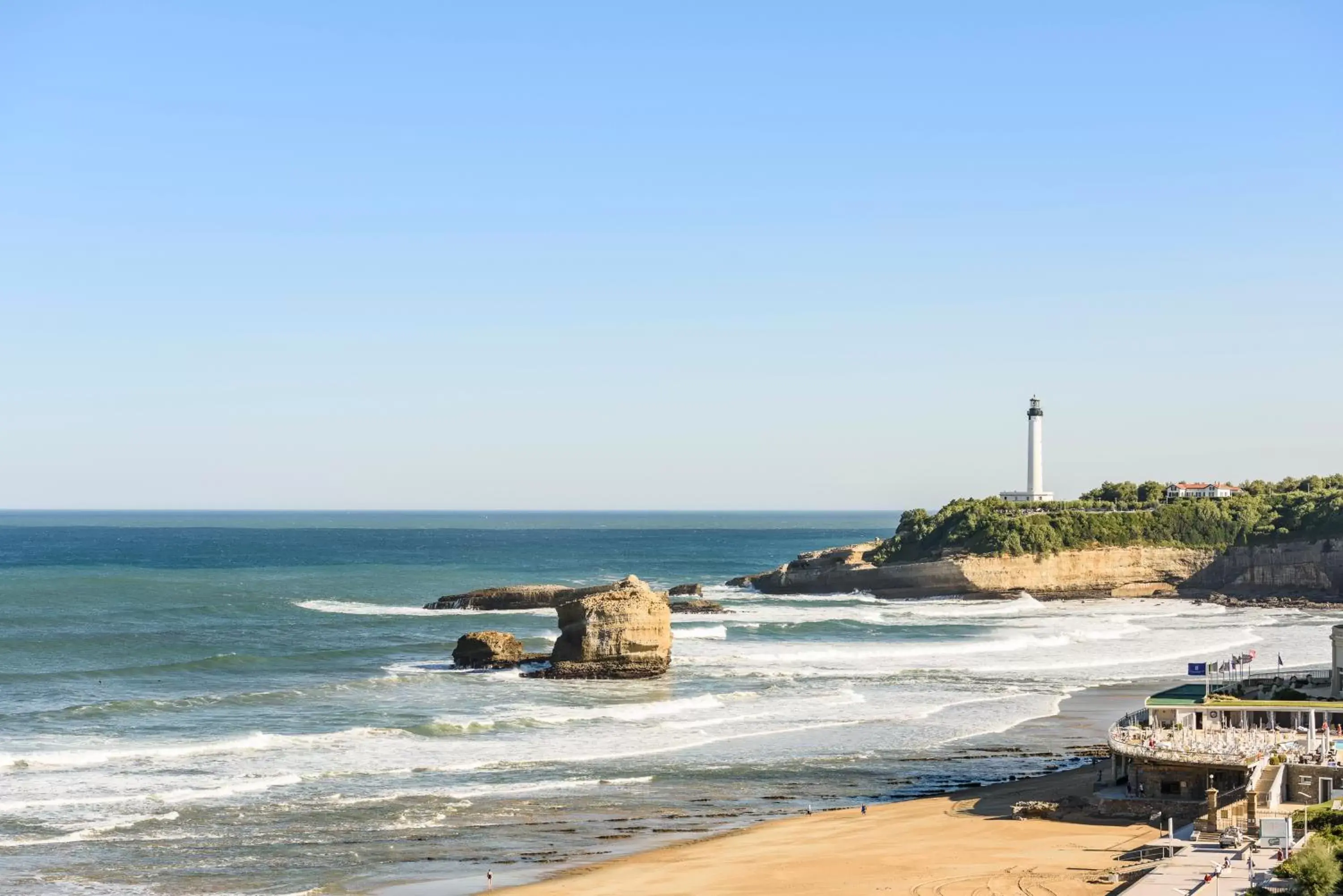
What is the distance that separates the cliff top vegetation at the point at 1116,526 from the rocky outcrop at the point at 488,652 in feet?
172

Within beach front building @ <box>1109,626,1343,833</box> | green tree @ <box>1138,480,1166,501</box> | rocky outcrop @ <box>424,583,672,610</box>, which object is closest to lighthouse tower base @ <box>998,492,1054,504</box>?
green tree @ <box>1138,480,1166,501</box>

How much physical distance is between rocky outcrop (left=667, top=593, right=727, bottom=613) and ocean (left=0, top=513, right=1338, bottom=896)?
1962 mm

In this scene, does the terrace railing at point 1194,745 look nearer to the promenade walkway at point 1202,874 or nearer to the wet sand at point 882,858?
the wet sand at point 882,858

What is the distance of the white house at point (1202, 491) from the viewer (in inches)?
4988

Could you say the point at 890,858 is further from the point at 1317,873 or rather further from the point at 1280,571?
the point at 1280,571

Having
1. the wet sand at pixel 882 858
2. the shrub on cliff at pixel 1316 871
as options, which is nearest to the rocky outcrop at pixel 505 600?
the wet sand at pixel 882 858

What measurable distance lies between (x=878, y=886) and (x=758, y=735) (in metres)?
18.1

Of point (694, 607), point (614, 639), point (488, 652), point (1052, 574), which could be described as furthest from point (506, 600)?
point (614, 639)

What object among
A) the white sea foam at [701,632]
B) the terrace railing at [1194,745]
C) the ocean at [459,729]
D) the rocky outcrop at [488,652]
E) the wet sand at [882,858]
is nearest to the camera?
the wet sand at [882,858]

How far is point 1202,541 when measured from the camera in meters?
110

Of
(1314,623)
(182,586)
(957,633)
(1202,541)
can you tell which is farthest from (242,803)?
(1202,541)

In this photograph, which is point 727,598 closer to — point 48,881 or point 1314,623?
point 1314,623

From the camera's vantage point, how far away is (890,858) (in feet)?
106

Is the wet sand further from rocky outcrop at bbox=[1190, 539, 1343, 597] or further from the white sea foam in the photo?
rocky outcrop at bbox=[1190, 539, 1343, 597]
